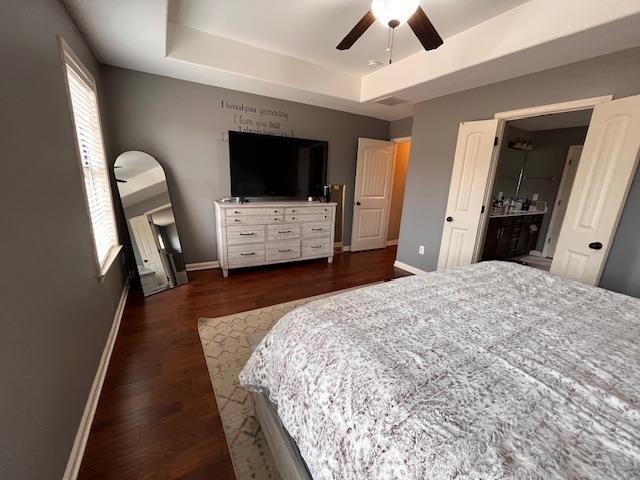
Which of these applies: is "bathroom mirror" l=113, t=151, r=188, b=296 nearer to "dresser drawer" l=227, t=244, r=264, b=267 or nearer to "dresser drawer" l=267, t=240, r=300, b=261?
"dresser drawer" l=227, t=244, r=264, b=267

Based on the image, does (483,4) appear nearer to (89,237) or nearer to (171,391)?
(89,237)

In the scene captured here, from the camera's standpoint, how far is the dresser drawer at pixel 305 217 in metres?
3.69

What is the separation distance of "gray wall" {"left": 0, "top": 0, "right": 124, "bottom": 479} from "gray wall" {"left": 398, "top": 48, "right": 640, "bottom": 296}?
11.8 ft

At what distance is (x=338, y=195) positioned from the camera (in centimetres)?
457

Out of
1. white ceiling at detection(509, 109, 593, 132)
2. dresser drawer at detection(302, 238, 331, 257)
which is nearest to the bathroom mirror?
dresser drawer at detection(302, 238, 331, 257)

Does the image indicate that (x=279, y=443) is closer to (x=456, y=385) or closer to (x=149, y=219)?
(x=456, y=385)

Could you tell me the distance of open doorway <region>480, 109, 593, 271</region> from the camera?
440cm

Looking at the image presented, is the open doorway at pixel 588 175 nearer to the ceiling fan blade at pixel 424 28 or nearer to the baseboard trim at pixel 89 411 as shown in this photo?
the ceiling fan blade at pixel 424 28

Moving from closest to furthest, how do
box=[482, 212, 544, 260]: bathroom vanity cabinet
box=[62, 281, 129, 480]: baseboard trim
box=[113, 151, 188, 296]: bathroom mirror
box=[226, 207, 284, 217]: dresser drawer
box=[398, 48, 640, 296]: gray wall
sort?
box=[62, 281, 129, 480]: baseboard trim
box=[398, 48, 640, 296]: gray wall
box=[113, 151, 188, 296]: bathroom mirror
box=[226, 207, 284, 217]: dresser drawer
box=[482, 212, 544, 260]: bathroom vanity cabinet

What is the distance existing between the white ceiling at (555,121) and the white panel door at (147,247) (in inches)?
202

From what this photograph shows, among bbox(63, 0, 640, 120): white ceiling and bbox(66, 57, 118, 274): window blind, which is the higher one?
bbox(63, 0, 640, 120): white ceiling

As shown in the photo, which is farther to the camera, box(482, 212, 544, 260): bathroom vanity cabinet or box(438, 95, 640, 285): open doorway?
box(482, 212, 544, 260): bathroom vanity cabinet

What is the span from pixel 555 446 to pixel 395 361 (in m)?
0.43

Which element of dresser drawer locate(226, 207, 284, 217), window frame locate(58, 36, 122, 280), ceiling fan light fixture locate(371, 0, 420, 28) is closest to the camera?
ceiling fan light fixture locate(371, 0, 420, 28)
